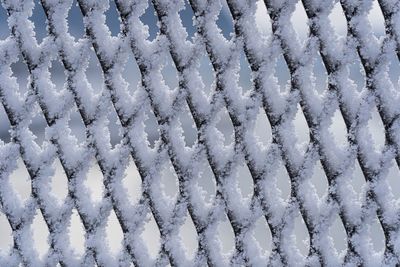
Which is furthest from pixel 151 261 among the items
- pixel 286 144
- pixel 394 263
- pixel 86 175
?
pixel 394 263

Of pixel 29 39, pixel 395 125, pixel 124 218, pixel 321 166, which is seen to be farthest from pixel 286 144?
pixel 29 39

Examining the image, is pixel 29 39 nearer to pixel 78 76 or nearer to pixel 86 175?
pixel 78 76

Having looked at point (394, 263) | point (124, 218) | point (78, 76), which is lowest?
point (394, 263)

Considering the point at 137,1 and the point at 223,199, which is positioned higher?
the point at 137,1

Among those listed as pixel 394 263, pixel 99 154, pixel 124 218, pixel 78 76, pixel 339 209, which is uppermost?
pixel 78 76

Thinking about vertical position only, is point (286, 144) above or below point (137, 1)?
below

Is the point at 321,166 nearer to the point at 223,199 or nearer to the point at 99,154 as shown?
the point at 223,199
